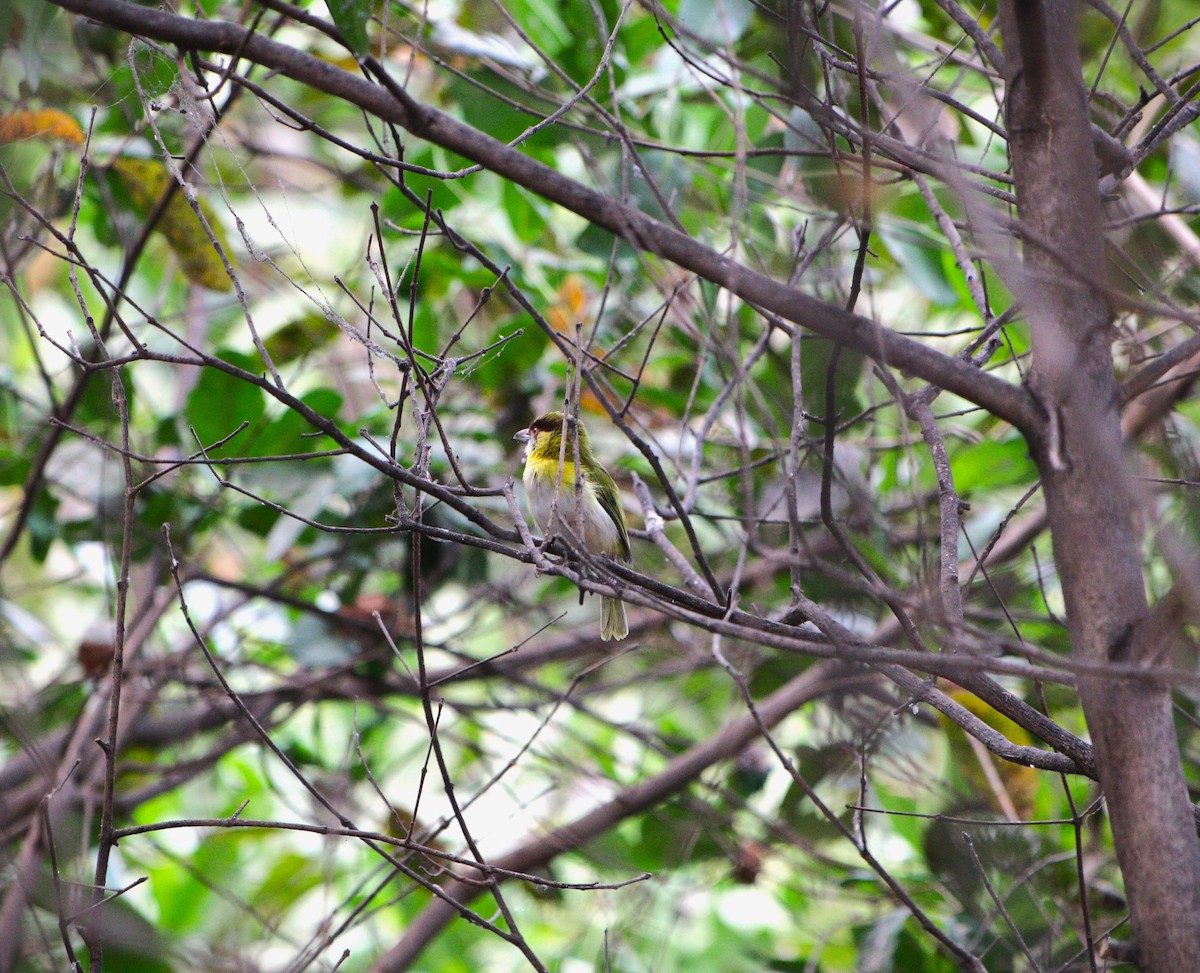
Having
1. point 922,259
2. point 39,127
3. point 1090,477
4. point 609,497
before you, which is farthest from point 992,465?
point 39,127

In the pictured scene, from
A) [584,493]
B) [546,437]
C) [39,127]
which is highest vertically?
[39,127]

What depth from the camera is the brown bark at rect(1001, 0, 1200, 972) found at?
1.60 m

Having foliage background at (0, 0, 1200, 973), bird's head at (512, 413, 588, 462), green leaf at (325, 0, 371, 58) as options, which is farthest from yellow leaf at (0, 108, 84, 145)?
green leaf at (325, 0, 371, 58)

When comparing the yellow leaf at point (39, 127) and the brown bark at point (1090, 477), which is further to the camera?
the yellow leaf at point (39, 127)

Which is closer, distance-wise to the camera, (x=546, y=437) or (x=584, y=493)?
(x=584, y=493)

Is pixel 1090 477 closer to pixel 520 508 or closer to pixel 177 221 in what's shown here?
pixel 520 508

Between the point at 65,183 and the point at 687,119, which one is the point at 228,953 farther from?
the point at 687,119

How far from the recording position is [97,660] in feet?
15.2

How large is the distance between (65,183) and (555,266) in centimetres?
211

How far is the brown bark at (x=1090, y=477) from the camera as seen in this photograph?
1602 millimetres

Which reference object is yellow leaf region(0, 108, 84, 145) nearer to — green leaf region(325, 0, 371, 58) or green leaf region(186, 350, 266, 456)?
green leaf region(186, 350, 266, 456)

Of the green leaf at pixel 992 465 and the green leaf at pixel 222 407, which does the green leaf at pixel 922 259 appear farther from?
the green leaf at pixel 222 407

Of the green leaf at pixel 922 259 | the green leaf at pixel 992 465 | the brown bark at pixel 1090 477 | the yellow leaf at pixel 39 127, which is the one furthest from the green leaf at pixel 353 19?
the green leaf at pixel 992 465

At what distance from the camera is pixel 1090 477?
171cm
